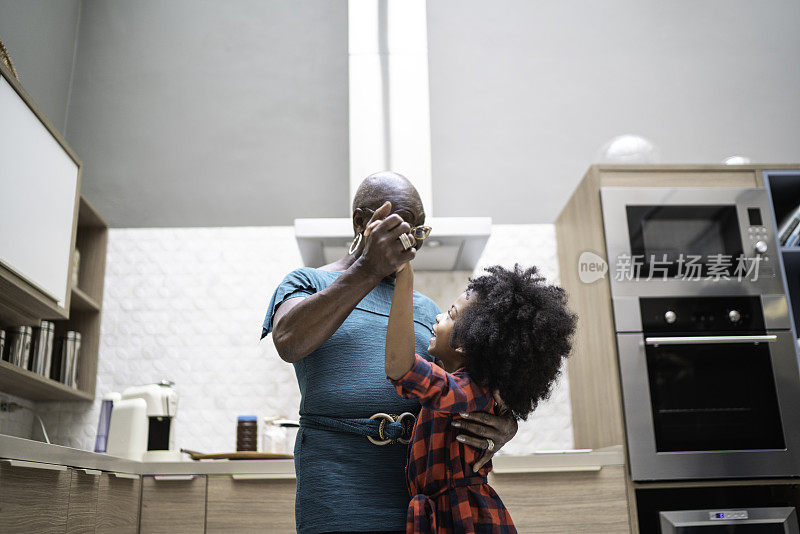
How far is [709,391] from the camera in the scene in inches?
104

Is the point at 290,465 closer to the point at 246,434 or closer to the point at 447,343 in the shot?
the point at 246,434

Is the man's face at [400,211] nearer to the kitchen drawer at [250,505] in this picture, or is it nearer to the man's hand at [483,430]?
the man's hand at [483,430]

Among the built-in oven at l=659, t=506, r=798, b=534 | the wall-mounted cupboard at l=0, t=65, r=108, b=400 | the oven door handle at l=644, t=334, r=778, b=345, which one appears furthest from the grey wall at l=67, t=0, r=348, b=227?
the built-in oven at l=659, t=506, r=798, b=534

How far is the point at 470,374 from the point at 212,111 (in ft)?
8.69

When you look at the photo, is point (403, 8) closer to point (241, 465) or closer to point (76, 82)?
point (76, 82)

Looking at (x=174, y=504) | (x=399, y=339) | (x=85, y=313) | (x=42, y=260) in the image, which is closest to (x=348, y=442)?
(x=399, y=339)

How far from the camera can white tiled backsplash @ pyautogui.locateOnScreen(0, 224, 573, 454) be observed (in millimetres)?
3082

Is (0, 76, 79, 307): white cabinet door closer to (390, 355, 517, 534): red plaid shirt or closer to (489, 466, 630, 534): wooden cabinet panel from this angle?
(390, 355, 517, 534): red plaid shirt

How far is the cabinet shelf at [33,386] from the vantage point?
246 centimetres

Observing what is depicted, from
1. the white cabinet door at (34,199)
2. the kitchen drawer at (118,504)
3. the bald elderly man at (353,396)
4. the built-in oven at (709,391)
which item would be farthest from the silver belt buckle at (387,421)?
the built-in oven at (709,391)

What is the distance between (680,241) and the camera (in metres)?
2.78

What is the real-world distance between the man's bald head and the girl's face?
179 mm

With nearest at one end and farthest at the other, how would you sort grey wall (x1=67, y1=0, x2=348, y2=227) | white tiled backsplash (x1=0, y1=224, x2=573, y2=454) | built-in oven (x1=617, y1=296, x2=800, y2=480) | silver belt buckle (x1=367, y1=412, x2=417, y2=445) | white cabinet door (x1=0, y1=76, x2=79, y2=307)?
1. silver belt buckle (x1=367, y1=412, x2=417, y2=445)
2. white cabinet door (x1=0, y1=76, x2=79, y2=307)
3. built-in oven (x1=617, y1=296, x2=800, y2=480)
4. white tiled backsplash (x1=0, y1=224, x2=573, y2=454)
5. grey wall (x1=67, y1=0, x2=348, y2=227)
